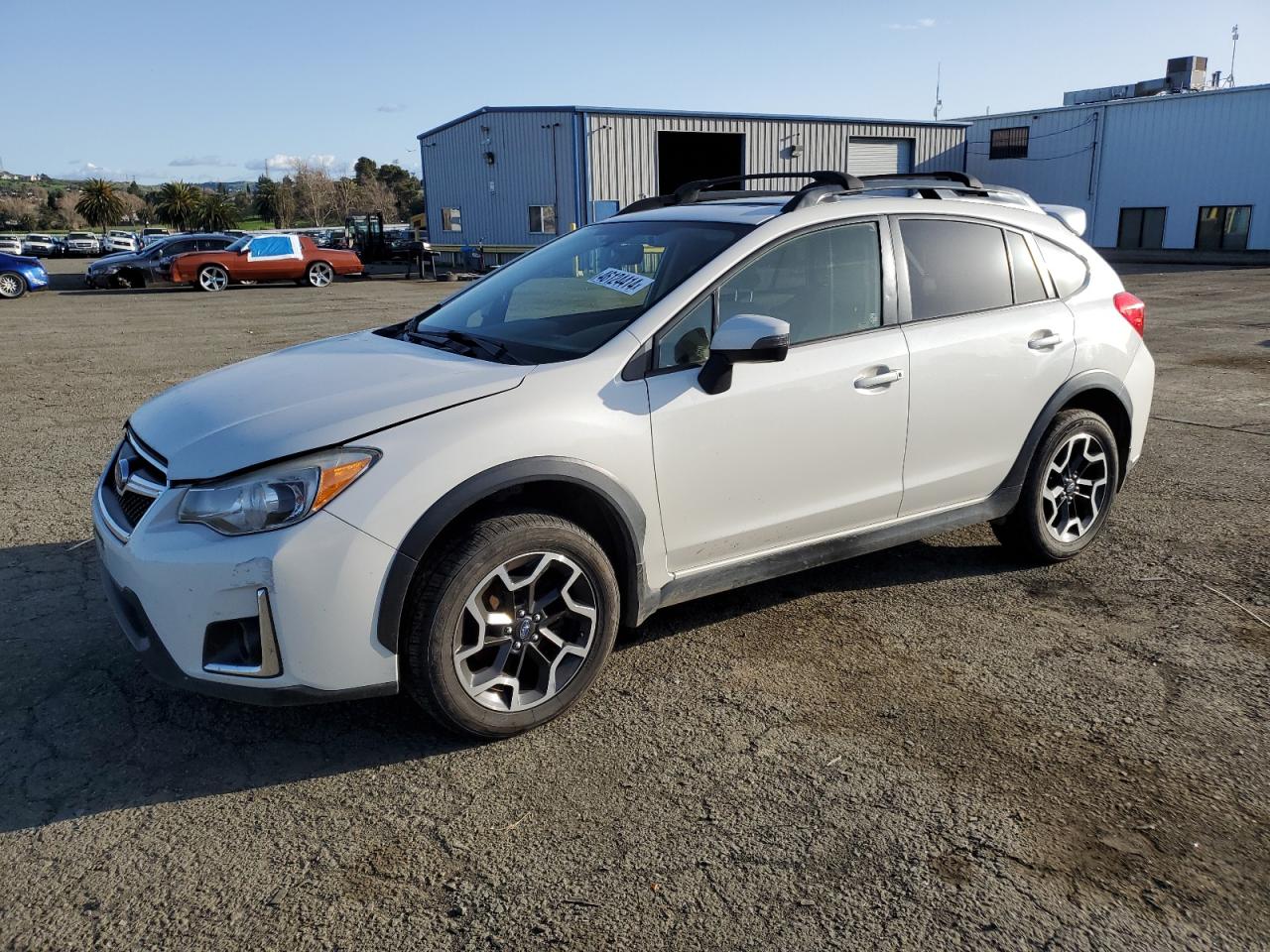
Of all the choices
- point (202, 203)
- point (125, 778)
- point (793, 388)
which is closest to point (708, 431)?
point (793, 388)

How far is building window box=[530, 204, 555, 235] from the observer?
3416cm

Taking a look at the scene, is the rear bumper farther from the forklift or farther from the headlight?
the forklift

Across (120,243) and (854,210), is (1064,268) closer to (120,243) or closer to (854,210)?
(854,210)

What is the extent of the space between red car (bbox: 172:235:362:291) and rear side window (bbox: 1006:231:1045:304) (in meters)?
25.4

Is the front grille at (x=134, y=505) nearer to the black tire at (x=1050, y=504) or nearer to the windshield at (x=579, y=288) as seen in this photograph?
the windshield at (x=579, y=288)

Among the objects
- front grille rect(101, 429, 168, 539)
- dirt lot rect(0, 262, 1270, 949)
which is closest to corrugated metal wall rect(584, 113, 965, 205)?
dirt lot rect(0, 262, 1270, 949)

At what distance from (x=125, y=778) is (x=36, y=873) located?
1.53ft

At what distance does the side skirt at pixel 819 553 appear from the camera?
370 cm

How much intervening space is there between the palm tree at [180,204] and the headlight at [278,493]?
3459 inches

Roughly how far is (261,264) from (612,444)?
26140 mm

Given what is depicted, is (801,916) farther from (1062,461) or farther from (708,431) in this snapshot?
(1062,461)

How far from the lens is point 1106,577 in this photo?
4.74 metres

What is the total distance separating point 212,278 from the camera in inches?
1036

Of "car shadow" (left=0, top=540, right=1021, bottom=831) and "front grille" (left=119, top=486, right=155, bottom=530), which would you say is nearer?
"car shadow" (left=0, top=540, right=1021, bottom=831)
